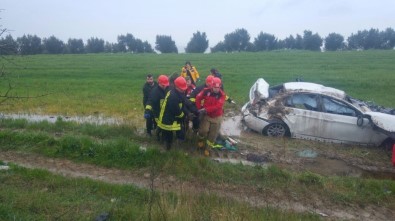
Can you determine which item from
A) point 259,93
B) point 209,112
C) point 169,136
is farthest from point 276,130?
point 169,136

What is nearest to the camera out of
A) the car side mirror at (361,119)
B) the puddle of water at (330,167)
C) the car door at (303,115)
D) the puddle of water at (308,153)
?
the puddle of water at (330,167)

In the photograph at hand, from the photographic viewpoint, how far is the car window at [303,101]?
9.25m

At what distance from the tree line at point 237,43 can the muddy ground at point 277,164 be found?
7431 centimetres

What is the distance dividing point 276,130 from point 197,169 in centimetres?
335

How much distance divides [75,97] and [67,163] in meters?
9.18

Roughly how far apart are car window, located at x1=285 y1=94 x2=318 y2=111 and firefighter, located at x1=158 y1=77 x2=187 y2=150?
3.24 m

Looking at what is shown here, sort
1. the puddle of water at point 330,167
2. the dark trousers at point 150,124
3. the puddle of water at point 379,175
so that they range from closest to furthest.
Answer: the puddle of water at point 379,175
the puddle of water at point 330,167
the dark trousers at point 150,124

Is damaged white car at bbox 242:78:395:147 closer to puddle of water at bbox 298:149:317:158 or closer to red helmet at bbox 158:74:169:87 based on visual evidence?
puddle of water at bbox 298:149:317:158

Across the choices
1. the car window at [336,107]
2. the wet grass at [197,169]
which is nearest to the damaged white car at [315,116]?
the car window at [336,107]

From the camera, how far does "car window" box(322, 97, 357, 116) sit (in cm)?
902

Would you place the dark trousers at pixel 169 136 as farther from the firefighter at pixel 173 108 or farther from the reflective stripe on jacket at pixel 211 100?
the reflective stripe on jacket at pixel 211 100

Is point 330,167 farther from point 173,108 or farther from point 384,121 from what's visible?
point 173,108

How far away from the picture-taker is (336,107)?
358 inches

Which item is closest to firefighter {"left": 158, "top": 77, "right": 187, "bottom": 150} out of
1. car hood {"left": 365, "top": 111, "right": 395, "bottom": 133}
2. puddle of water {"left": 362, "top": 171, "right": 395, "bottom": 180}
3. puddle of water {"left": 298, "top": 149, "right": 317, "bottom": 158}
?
puddle of water {"left": 298, "top": 149, "right": 317, "bottom": 158}
